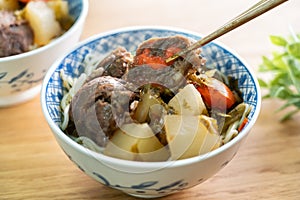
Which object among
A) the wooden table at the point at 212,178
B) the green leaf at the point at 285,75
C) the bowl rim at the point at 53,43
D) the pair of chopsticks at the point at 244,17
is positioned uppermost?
the pair of chopsticks at the point at 244,17

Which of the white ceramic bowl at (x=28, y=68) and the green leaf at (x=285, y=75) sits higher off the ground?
the green leaf at (x=285, y=75)

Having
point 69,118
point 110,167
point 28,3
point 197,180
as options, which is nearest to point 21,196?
point 69,118

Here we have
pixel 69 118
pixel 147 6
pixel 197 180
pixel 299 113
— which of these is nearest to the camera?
pixel 197 180

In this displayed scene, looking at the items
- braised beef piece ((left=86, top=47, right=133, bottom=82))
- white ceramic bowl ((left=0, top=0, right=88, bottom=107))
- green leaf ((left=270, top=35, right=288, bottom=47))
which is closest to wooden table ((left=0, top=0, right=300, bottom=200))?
white ceramic bowl ((left=0, top=0, right=88, bottom=107))

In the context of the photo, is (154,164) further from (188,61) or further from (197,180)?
(188,61)

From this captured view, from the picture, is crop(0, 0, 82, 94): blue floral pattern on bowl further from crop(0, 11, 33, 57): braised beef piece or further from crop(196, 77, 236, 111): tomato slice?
crop(196, 77, 236, 111): tomato slice

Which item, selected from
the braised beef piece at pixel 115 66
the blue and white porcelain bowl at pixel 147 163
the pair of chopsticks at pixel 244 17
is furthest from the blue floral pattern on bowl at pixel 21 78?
the pair of chopsticks at pixel 244 17

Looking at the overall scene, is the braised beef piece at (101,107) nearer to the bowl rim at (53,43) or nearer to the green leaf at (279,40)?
the bowl rim at (53,43)

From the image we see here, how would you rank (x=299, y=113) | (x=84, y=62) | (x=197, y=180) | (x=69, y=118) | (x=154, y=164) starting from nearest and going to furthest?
(x=154, y=164), (x=197, y=180), (x=69, y=118), (x=84, y=62), (x=299, y=113)
